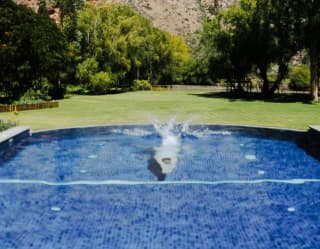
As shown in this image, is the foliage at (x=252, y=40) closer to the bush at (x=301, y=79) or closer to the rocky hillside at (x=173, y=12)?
the bush at (x=301, y=79)

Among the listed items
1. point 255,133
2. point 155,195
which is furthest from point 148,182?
point 255,133

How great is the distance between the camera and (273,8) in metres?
30.6

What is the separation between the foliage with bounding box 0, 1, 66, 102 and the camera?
2583 centimetres

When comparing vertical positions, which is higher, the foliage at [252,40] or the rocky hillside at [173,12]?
the rocky hillside at [173,12]

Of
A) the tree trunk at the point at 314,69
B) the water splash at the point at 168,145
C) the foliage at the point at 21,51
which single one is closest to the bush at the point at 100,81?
the foliage at the point at 21,51

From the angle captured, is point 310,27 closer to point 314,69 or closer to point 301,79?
point 314,69

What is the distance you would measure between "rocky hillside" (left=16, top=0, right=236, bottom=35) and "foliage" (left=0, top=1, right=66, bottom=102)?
70.7 m

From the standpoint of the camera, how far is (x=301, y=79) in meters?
40.4

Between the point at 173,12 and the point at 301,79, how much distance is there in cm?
6839

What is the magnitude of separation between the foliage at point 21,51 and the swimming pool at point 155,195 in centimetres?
1365

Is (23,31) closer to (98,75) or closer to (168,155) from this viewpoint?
(98,75)

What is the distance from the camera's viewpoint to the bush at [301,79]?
40.0m

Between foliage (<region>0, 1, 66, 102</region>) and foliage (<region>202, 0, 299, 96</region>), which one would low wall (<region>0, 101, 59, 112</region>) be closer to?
foliage (<region>0, 1, 66, 102</region>)

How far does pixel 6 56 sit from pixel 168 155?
1717 centimetres
